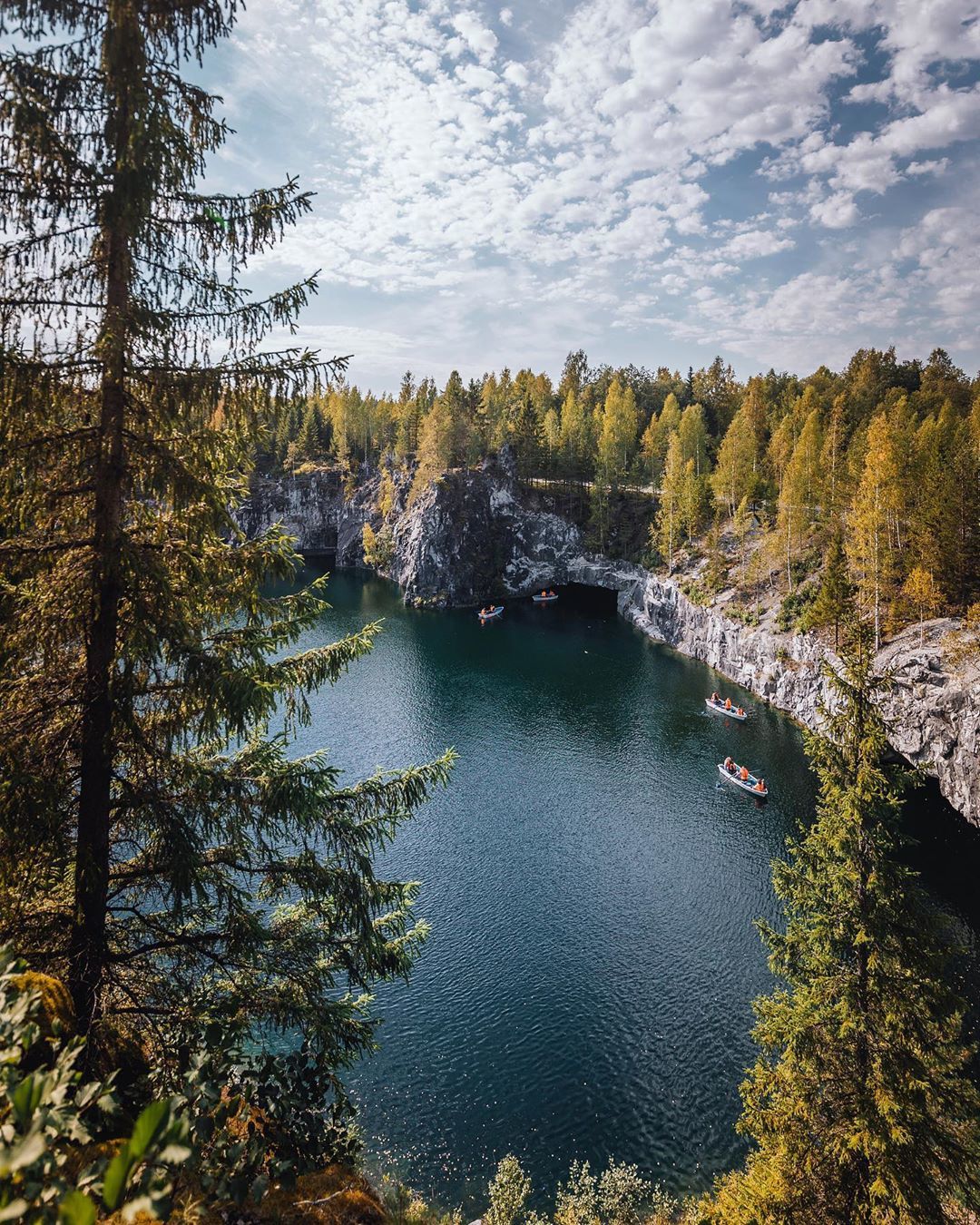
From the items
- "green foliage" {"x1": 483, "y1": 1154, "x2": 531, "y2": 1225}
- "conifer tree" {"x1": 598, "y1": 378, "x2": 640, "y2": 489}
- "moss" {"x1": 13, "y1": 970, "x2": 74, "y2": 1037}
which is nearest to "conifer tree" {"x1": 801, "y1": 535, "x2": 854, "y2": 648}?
"green foliage" {"x1": 483, "y1": 1154, "x2": 531, "y2": 1225}

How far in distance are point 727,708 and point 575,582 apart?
48.8 metres

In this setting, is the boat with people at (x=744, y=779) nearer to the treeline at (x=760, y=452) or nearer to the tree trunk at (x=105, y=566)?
the treeline at (x=760, y=452)

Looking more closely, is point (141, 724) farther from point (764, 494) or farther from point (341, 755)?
point (764, 494)

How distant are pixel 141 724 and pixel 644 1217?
65.4ft

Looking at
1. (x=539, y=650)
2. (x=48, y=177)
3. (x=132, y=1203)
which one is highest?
(x=48, y=177)

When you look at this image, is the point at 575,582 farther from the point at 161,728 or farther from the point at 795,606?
the point at 161,728

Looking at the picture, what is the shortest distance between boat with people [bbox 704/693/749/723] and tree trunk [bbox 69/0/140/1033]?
51.7 meters

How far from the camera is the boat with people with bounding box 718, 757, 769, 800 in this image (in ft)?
133

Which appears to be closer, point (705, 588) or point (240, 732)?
point (240, 732)

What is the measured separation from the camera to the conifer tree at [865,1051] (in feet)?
38.6

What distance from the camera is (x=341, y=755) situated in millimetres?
44562

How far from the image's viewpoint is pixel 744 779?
4106cm

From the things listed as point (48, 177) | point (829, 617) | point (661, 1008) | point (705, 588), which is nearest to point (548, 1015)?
point (661, 1008)

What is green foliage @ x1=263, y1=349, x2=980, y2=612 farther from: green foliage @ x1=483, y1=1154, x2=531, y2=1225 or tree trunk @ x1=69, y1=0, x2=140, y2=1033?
green foliage @ x1=483, y1=1154, x2=531, y2=1225
